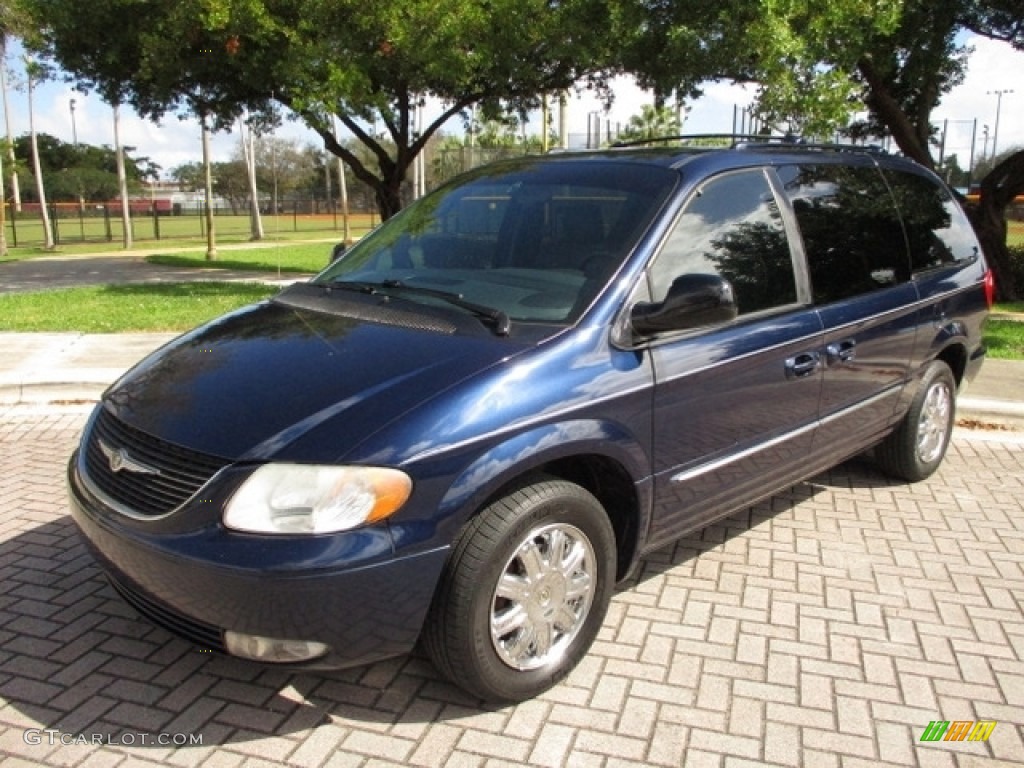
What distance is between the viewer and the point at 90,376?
7.08 meters

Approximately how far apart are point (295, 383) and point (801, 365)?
86.2 inches

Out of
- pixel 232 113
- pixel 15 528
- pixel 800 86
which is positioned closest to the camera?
pixel 15 528

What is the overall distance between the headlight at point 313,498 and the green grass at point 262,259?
16.1 metres

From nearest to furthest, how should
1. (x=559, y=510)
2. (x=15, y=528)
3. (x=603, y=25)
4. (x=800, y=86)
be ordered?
(x=559, y=510), (x=15, y=528), (x=800, y=86), (x=603, y=25)

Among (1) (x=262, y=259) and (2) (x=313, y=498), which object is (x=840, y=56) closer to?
(2) (x=313, y=498)

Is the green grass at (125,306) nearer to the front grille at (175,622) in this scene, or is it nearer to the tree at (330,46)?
the tree at (330,46)

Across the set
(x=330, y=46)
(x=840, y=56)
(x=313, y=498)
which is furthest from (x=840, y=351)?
(x=330, y=46)

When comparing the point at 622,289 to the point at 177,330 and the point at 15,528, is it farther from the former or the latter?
the point at 177,330

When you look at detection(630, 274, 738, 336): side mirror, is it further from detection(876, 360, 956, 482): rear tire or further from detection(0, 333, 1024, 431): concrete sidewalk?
detection(0, 333, 1024, 431): concrete sidewalk

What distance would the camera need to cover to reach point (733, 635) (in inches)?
138

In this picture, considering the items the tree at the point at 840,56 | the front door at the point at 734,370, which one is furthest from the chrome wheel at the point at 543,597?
the tree at the point at 840,56

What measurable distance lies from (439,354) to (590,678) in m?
1.30

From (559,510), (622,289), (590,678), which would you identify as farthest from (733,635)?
(622,289)

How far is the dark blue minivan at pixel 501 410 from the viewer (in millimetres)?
2586
